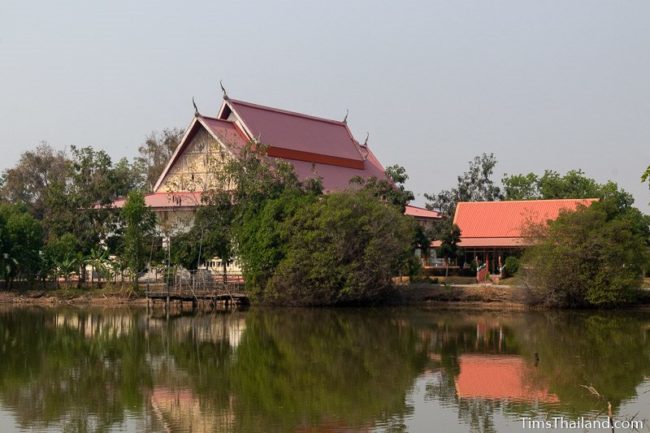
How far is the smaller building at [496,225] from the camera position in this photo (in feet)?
126

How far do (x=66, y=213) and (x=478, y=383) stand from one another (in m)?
26.0

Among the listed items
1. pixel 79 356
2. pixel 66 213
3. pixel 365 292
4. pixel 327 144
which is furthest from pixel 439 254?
pixel 79 356

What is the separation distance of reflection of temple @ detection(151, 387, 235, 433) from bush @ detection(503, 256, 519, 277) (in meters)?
21.7

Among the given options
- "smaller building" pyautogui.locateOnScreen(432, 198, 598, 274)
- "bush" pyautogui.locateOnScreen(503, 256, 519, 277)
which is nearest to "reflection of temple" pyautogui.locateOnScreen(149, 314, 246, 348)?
"bush" pyautogui.locateOnScreen(503, 256, 519, 277)

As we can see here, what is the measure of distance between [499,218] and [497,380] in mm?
23006

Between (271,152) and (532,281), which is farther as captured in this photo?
(271,152)

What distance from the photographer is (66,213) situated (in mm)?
39344

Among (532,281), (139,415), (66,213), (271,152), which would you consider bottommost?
(139,415)

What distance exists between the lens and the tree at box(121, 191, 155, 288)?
35688mm

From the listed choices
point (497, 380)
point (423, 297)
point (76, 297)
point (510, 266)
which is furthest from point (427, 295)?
point (497, 380)

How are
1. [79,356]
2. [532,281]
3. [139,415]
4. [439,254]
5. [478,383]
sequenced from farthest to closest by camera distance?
[439,254], [532,281], [79,356], [478,383], [139,415]

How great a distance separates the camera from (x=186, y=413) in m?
14.5

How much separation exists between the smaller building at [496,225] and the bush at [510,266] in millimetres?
1060

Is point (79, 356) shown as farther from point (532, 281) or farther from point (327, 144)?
point (327, 144)
